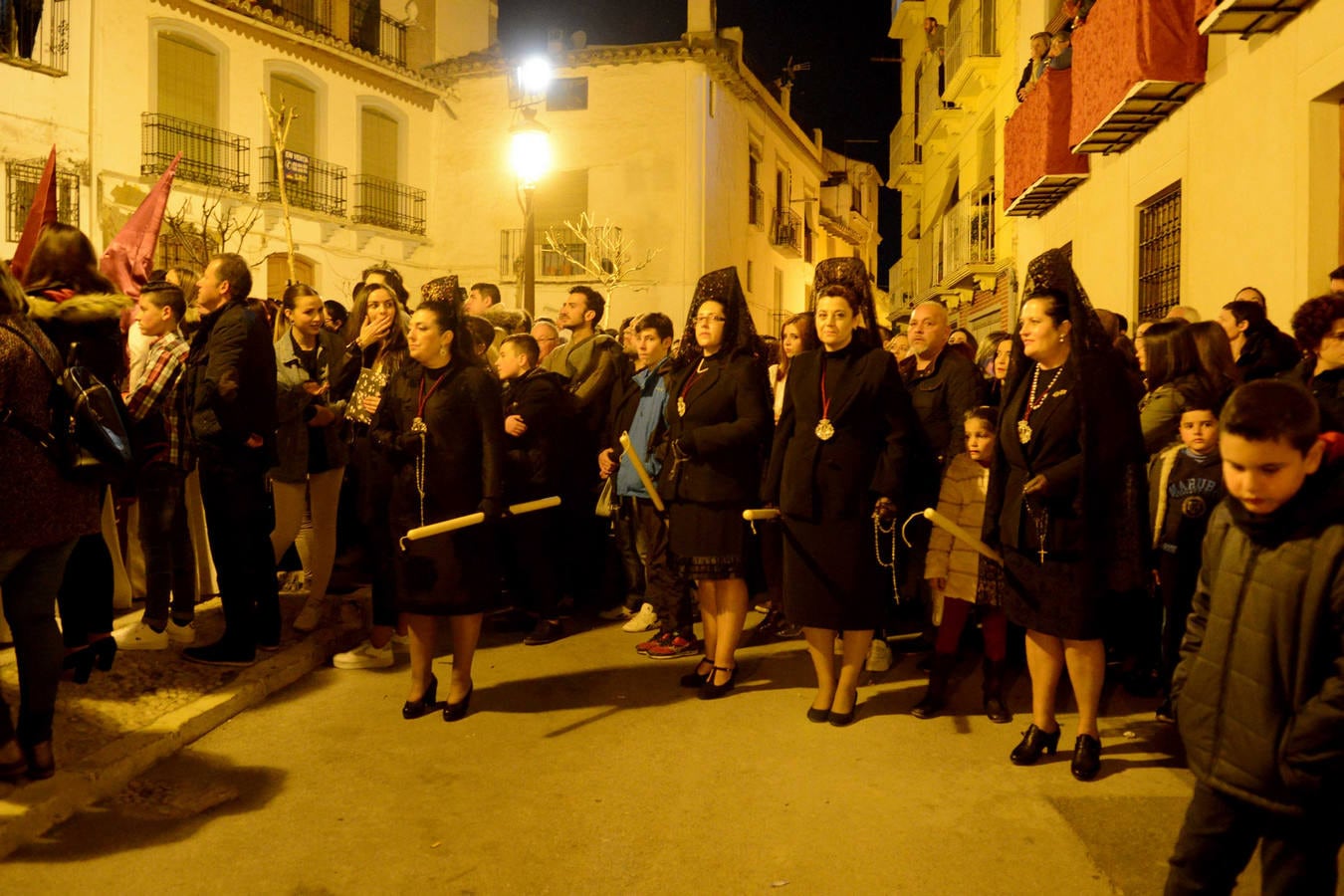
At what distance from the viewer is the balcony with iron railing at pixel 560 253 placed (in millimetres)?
29797

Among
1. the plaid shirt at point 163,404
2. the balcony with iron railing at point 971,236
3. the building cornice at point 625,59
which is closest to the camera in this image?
the plaid shirt at point 163,404

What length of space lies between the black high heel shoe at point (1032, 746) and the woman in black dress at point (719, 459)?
1.61 meters

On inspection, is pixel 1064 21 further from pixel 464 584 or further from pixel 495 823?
pixel 495 823

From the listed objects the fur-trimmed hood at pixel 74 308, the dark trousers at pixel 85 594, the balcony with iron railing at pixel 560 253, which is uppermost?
the balcony with iron railing at pixel 560 253

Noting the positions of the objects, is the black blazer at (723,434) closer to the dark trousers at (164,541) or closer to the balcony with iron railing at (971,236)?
the dark trousers at (164,541)

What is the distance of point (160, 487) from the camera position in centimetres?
614

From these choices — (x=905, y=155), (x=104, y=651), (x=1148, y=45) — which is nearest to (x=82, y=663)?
(x=104, y=651)

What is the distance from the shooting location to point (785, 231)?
37312 millimetres

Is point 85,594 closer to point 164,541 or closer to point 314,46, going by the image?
point 164,541

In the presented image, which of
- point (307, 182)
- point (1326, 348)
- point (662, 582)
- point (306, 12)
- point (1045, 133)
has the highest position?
point (306, 12)

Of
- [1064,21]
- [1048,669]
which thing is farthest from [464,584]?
[1064,21]

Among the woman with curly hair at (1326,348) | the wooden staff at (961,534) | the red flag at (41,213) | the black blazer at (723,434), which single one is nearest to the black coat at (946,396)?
the black blazer at (723,434)

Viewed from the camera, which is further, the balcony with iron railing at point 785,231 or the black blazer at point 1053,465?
the balcony with iron railing at point 785,231

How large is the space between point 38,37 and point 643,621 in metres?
17.6
